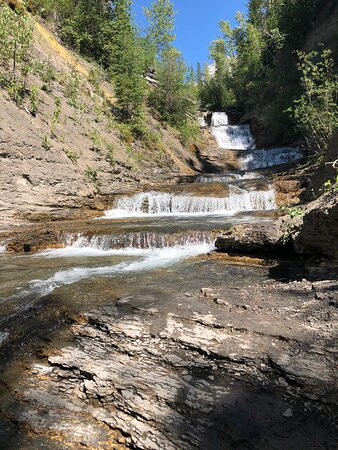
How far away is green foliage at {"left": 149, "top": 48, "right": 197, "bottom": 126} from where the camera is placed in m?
23.8

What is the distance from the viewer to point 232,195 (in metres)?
12.8

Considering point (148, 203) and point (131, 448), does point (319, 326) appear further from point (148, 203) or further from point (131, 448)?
point (148, 203)

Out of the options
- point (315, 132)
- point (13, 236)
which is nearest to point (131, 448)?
point (13, 236)

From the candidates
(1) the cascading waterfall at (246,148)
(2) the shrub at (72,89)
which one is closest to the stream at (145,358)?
(2) the shrub at (72,89)

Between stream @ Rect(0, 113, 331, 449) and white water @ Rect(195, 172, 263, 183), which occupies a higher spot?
white water @ Rect(195, 172, 263, 183)

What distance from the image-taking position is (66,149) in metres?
13.6

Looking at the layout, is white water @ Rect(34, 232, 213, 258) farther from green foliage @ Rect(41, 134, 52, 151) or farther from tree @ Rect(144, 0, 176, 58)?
tree @ Rect(144, 0, 176, 58)

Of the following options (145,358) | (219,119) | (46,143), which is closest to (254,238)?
(145,358)

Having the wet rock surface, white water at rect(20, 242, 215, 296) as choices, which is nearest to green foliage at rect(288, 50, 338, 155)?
white water at rect(20, 242, 215, 296)

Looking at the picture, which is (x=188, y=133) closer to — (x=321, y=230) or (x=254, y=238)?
(x=254, y=238)

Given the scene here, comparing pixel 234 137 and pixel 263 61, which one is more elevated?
pixel 263 61

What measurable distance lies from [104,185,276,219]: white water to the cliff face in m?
1.04

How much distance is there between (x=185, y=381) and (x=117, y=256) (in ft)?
17.5

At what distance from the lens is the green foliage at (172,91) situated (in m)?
23.8
